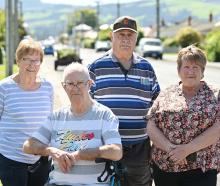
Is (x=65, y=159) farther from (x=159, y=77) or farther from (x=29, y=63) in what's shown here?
(x=159, y=77)

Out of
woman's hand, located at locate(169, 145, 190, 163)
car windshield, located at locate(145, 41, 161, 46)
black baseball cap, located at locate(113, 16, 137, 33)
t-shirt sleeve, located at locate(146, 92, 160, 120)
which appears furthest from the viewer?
car windshield, located at locate(145, 41, 161, 46)

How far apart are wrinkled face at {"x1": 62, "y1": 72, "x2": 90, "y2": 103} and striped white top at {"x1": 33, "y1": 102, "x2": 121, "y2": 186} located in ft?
0.41

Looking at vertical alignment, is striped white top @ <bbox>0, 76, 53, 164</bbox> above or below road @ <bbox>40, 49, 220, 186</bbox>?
above

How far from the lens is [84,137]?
4.42 meters

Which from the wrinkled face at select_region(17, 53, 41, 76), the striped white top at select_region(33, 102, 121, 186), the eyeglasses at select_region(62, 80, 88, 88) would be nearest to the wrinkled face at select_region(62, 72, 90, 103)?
the eyeglasses at select_region(62, 80, 88, 88)

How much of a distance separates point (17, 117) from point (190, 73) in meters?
1.40

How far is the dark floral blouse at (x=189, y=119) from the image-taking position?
15.2 ft

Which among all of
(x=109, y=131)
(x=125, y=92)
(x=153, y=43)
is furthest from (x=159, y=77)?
(x=153, y=43)

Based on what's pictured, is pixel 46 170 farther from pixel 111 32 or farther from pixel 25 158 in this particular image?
pixel 111 32

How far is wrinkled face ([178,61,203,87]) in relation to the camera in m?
4.68

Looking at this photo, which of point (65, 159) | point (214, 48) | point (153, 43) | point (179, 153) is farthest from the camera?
point (153, 43)

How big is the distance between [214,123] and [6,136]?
1626 mm

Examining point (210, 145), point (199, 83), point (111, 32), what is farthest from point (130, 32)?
point (210, 145)

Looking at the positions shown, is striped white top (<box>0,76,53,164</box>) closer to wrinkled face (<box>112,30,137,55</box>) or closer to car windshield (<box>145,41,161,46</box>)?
wrinkled face (<box>112,30,137,55</box>)
